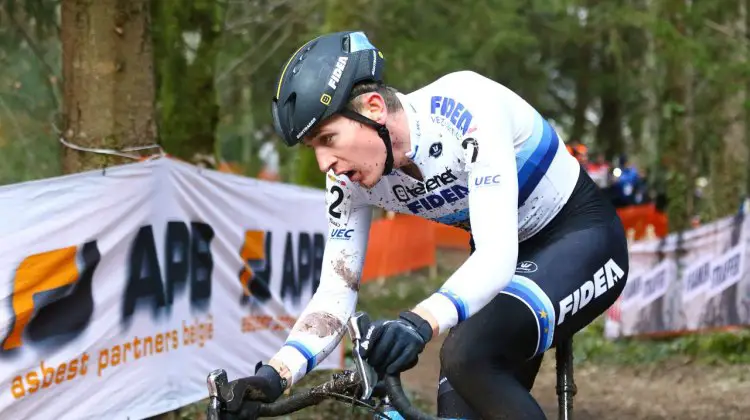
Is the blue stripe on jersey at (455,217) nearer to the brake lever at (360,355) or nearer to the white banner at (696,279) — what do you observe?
the brake lever at (360,355)

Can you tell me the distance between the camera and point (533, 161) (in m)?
3.57

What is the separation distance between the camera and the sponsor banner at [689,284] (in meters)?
11.3

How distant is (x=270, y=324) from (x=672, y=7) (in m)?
7.61

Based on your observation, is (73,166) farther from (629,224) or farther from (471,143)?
(629,224)

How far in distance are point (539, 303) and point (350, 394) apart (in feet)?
2.30

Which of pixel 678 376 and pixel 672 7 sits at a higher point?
pixel 672 7

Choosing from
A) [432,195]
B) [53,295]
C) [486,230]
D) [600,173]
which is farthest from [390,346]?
[600,173]

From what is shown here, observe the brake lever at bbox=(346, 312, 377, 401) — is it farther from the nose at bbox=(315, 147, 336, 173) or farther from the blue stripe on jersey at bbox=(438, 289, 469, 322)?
the nose at bbox=(315, 147, 336, 173)

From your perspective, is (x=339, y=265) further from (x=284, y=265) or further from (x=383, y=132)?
(x=284, y=265)

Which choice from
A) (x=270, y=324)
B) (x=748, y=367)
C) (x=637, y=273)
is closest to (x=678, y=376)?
Answer: (x=748, y=367)

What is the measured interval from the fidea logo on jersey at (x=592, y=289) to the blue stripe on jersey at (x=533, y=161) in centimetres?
38

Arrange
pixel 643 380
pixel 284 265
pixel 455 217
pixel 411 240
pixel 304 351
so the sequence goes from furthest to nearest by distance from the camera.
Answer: pixel 411 240, pixel 643 380, pixel 284 265, pixel 455 217, pixel 304 351

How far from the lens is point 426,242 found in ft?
65.8

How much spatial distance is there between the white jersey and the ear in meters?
0.25
